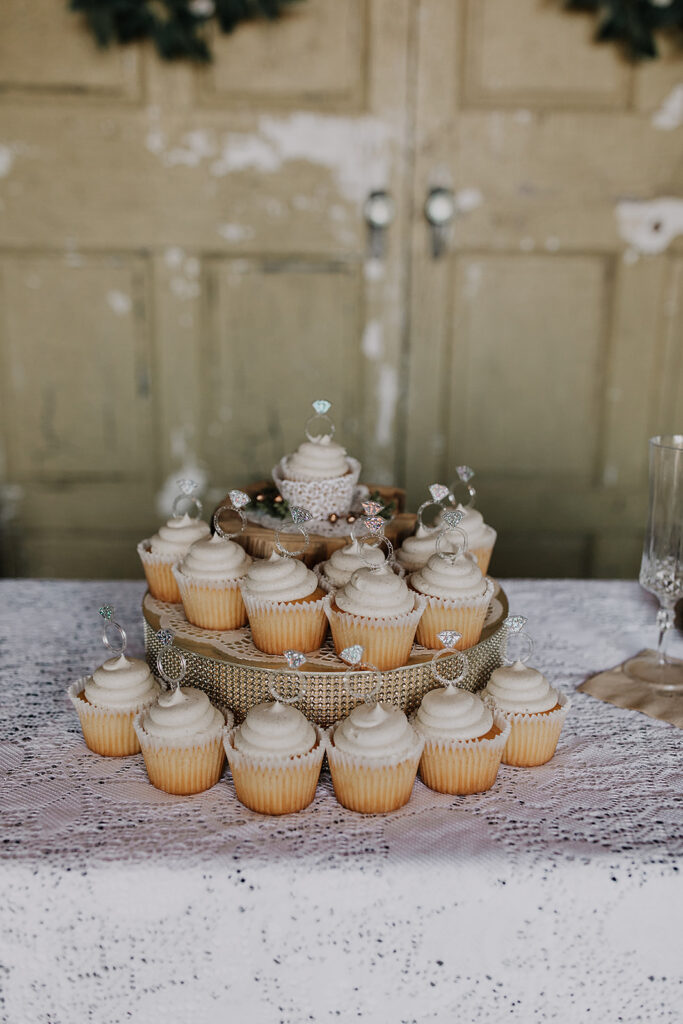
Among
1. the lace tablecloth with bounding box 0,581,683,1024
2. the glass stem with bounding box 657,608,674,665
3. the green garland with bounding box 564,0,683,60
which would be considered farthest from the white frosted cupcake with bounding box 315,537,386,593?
the green garland with bounding box 564,0,683,60

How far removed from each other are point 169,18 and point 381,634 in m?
2.19

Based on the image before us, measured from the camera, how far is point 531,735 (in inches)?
40.6

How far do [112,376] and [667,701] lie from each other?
205 cm

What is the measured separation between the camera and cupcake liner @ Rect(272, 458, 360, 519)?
131cm

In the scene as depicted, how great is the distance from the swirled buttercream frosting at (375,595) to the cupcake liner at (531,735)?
168 millimetres

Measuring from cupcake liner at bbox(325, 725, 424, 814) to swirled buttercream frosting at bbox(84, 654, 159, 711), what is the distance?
0.26m

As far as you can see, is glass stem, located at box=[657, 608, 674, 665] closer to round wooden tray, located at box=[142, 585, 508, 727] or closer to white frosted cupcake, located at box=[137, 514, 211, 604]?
round wooden tray, located at box=[142, 585, 508, 727]

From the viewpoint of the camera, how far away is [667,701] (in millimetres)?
Result: 1217

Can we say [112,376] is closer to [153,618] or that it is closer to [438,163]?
[438,163]

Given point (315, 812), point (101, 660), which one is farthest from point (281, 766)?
point (101, 660)

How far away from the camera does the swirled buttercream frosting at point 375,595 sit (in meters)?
1.06

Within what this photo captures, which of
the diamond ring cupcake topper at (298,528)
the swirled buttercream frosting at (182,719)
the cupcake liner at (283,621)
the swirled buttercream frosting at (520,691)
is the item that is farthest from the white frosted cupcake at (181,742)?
the swirled buttercream frosting at (520,691)

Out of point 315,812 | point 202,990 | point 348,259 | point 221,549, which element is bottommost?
point 202,990

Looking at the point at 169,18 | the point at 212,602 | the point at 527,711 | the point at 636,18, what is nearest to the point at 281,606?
the point at 212,602
